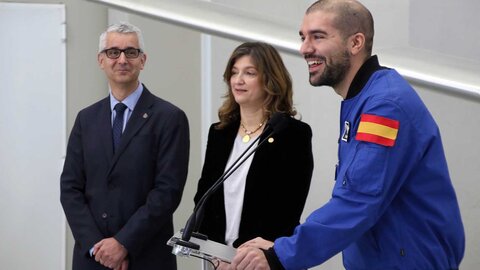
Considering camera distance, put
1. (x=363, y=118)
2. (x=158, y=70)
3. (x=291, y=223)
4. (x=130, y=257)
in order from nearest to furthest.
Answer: (x=363, y=118) → (x=291, y=223) → (x=130, y=257) → (x=158, y=70)

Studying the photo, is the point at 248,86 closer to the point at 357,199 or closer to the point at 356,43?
the point at 356,43

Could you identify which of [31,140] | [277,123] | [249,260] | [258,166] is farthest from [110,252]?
[31,140]

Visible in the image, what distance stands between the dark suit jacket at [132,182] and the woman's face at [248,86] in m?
0.26

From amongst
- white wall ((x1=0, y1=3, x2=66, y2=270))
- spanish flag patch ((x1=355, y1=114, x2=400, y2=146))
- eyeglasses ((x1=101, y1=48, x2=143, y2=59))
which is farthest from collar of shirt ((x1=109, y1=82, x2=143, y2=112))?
white wall ((x1=0, y1=3, x2=66, y2=270))

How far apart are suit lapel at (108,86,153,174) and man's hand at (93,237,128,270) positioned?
0.22 meters

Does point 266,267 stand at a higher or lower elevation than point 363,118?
lower

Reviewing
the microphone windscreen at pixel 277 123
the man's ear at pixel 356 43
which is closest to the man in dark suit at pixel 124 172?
the microphone windscreen at pixel 277 123

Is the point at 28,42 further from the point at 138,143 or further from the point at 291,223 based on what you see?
the point at 291,223

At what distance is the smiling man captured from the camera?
54.9 inches

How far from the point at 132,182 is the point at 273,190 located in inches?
18.7

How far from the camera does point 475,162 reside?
2.53 metres

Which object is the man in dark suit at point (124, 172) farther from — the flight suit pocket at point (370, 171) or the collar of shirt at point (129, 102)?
the flight suit pocket at point (370, 171)

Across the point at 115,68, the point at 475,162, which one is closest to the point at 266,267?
the point at 115,68

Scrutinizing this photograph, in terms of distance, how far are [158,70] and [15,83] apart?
73cm
